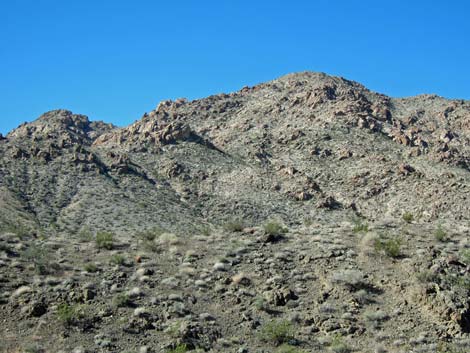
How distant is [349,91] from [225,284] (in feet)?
197

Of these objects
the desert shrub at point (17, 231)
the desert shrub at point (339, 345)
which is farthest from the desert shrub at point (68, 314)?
the desert shrub at point (17, 231)

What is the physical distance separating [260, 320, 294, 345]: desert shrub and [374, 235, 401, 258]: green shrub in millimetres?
7018

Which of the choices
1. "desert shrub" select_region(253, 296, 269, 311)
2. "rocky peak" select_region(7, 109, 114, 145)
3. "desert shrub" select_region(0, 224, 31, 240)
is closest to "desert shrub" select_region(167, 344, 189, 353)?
"desert shrub" select_region(253, 296, 269, 311)

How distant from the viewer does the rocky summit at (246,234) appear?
18438 mm

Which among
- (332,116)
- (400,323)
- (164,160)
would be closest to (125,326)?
(400,323)

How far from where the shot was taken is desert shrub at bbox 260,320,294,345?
17875mm

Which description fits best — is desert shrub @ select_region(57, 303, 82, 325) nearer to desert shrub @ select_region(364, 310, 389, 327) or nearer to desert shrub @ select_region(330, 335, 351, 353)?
desert shrub @ select_region(330, 335, 351, 353)

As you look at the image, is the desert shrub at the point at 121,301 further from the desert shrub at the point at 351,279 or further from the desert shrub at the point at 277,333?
the desert shrub at the point at 351,279

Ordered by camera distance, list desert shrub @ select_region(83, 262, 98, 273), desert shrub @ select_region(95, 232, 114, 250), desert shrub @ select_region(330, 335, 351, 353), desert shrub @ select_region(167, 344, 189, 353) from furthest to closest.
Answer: desert shrub @ select_region(95, 232, 114, 250) → desert shrub @ select_region(83, 262, 98, 273) → desert shrub @ select_region(330, 335, 351, 353) → desert shrub @ select_region(167, 344, 189, 353)

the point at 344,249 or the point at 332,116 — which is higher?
the point at 332,116

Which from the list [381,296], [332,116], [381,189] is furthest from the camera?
[332,116]

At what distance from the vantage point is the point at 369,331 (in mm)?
18328

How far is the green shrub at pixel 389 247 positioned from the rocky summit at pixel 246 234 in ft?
0.23

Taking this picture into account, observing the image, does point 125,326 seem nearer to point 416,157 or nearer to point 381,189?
point 381,189
